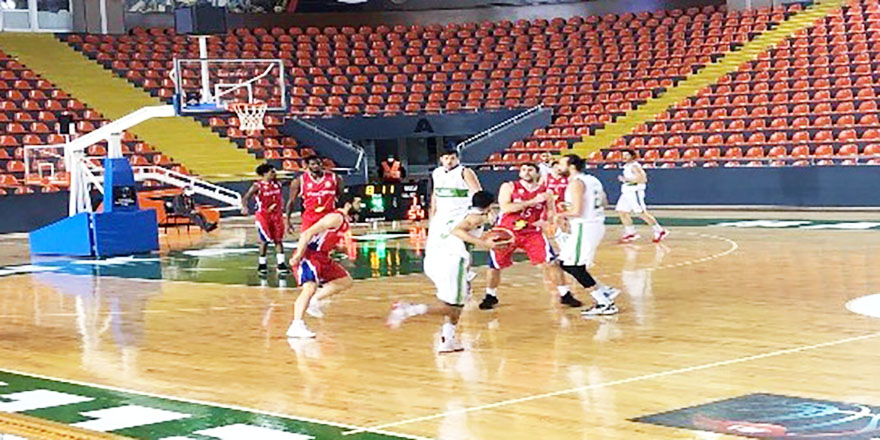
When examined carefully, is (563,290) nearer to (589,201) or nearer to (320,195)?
(589,201)

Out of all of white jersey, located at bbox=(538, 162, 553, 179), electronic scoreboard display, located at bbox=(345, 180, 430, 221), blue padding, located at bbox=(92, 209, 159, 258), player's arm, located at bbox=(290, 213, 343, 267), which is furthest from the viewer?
electronic scoreboard display, located at bbox=(345, 180, 430, 221)

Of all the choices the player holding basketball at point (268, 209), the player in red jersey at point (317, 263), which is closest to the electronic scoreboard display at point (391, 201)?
the player holding basketball at point (268, 209)

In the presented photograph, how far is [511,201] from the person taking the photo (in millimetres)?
15203

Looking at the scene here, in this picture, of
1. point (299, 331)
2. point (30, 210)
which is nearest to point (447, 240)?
point (299, 331)

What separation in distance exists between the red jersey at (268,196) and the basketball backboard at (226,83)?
5329mm

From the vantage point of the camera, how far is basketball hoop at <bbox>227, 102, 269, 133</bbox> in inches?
1009

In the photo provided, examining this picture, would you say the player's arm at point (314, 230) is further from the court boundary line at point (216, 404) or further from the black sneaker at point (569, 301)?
the black sneaker at point (569, 301)

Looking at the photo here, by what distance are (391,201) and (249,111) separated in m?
4.73

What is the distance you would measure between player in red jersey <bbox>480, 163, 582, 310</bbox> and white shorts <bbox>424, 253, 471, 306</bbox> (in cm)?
273

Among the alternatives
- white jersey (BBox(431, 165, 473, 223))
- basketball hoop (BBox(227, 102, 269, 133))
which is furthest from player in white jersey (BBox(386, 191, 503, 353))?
basketball hoop (BBox(227, 102, 269, 133))

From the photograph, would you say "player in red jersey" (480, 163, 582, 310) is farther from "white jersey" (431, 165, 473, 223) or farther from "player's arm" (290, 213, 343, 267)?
"player's arm" (290, 213, 343, 267)

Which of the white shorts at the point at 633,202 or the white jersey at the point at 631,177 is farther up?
the white jersey at the point at 631,177

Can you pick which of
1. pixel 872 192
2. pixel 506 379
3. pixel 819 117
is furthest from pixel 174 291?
pixel 819 117

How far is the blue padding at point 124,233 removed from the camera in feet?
80.1
